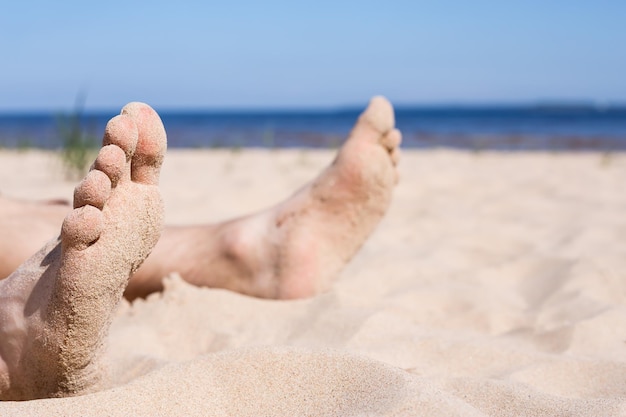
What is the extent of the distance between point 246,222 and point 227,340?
393 millimetres

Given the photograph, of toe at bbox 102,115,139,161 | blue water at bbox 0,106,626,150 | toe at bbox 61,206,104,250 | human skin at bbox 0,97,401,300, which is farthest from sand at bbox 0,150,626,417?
blue water at bbox 0,106,626,150

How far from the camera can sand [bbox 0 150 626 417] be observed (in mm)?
992

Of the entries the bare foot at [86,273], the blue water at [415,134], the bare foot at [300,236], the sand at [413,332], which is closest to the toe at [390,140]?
the bare foot at [300,236]

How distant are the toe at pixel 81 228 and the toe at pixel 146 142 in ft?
0.39

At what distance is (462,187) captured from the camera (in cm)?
383

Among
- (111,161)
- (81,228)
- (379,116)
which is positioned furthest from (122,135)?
(379,116)

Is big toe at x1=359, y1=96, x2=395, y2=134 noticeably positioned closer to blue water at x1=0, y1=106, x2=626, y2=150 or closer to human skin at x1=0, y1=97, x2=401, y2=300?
human skin at x1=0, y1=97, x2=401, y2=300

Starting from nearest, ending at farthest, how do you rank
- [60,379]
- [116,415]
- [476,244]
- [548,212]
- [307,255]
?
[116,415] → [60,379] → [307,255] → [476,244] → [548,212]

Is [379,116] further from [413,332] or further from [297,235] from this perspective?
[413,332]

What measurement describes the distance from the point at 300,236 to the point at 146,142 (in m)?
0.66

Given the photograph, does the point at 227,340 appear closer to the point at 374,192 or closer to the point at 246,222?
the point at 246,222

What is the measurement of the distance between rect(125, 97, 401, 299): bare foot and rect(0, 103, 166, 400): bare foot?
57 centimetres

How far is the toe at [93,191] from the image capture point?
0.99 metres

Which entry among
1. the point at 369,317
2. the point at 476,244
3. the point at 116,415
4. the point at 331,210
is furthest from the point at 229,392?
the point at 476,244
